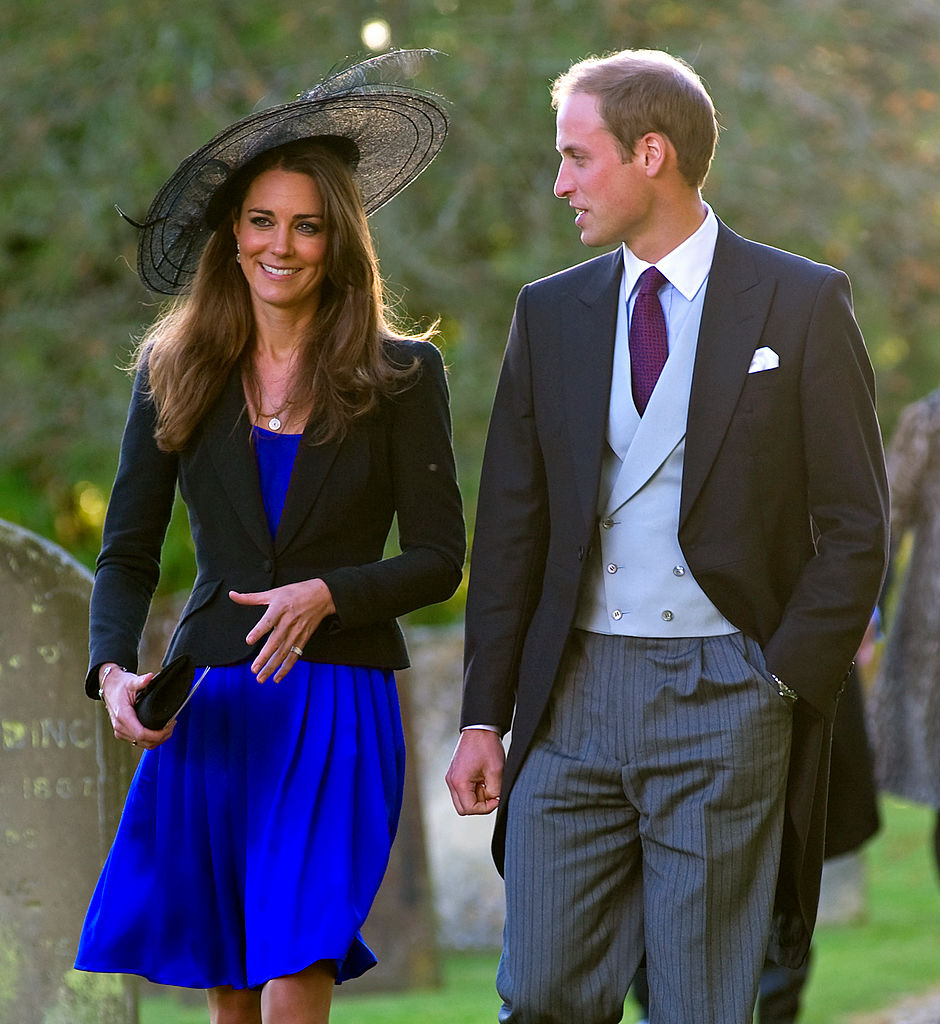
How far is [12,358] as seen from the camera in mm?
10867

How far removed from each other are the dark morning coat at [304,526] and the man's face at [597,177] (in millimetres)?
530

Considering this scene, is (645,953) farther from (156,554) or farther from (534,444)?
(156,554)

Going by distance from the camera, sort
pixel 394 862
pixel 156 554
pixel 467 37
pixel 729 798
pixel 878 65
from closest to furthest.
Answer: pixel 729 798 → pixel 156 554 → pixel 394 862 → pixel 467 37 → pixel 878 65

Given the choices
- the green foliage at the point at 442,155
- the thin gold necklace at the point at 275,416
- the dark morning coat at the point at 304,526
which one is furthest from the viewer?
the green foliage at the point at 442,155

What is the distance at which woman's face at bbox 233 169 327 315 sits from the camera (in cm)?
381

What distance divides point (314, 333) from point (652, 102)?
88 cm

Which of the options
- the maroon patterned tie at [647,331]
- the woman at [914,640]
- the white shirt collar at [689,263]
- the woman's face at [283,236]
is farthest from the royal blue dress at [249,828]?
the woman at [914,640]

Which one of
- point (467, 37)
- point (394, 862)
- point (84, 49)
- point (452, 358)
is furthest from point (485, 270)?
point (394, 862)

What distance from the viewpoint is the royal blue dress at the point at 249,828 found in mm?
3590

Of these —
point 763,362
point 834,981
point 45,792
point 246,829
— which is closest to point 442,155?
point 834,981

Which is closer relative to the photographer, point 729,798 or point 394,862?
point 729,798

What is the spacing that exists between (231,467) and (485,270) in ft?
23.6

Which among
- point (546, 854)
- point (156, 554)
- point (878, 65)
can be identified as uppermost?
point (878, 65)

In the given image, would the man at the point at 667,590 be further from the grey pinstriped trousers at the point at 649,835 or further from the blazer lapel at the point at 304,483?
the blazer lapel at the point at 304,483
